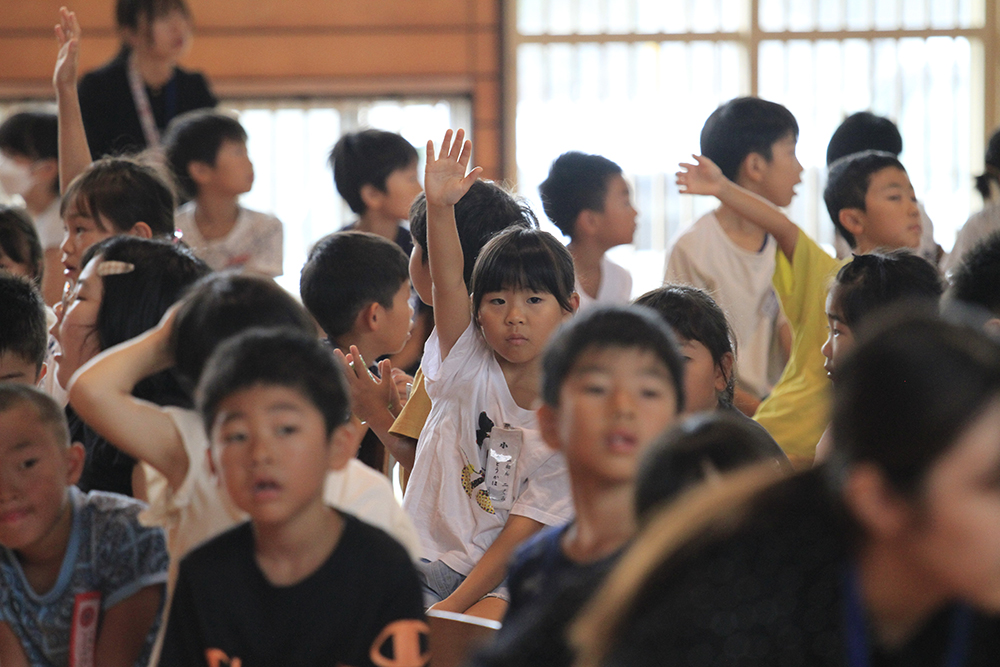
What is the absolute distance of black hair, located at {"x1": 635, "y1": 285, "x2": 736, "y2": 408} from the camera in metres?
1.97

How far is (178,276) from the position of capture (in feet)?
6.05

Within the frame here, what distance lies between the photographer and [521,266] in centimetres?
203

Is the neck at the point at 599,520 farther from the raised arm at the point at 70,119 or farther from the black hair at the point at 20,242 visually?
the raised arm at the point at 70,119

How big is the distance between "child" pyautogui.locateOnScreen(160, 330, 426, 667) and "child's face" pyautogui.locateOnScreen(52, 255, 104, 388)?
0.61m

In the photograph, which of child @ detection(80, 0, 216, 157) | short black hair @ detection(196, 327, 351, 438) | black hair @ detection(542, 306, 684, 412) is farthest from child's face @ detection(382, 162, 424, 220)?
black hair @ detection(542, 306, 684, 412)

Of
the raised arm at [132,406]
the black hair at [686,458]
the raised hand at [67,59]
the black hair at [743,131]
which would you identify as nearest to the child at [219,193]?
the raised hand at [67,59]

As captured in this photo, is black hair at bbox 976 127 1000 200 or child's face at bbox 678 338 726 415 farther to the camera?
black hair at bbox 976 127 1000 200

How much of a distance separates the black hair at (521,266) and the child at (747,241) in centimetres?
106

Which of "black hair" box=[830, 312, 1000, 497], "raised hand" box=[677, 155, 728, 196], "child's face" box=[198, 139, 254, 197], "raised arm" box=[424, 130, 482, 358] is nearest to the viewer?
"black hair" box=[830, 312, 1000, 497]

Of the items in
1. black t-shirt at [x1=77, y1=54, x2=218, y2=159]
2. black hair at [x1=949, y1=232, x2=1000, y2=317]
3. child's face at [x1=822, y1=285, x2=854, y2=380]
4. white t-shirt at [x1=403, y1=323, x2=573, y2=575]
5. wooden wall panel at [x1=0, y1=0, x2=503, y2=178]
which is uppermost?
wooden wall panel at [x1=0, y1=0, x2=503, y2=178]

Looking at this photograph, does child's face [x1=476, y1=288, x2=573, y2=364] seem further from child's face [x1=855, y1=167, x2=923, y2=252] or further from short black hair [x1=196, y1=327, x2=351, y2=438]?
child's face [x1=855, y1=167, x2=923, y2=252]

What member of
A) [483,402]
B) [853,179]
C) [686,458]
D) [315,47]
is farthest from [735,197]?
[315,47]

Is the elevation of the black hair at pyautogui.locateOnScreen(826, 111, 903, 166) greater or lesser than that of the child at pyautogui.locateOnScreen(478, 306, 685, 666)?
greater

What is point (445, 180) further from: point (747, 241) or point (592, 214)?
point (747, 241)
